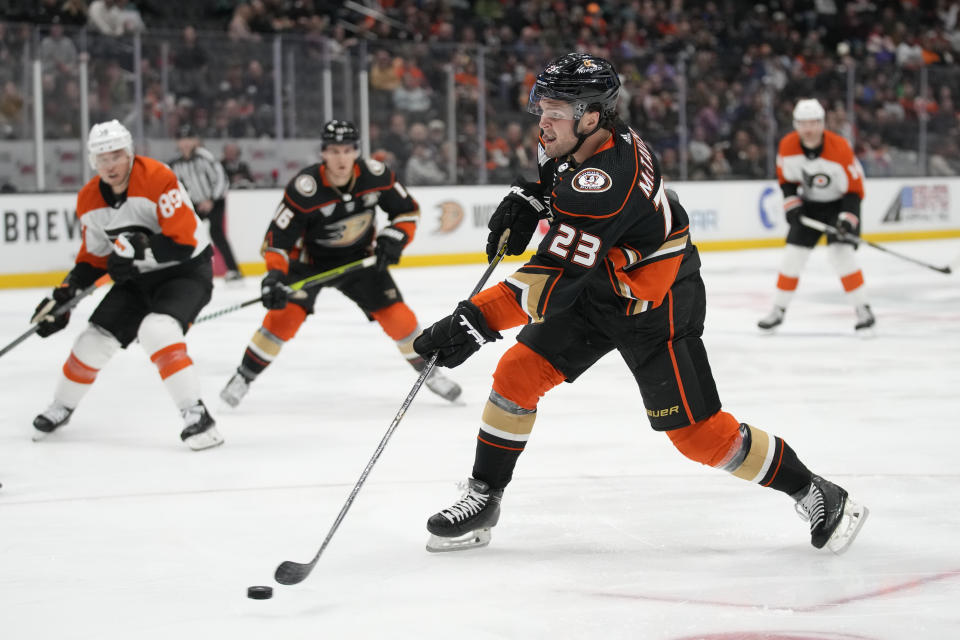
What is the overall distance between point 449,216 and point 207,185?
2.36 meters

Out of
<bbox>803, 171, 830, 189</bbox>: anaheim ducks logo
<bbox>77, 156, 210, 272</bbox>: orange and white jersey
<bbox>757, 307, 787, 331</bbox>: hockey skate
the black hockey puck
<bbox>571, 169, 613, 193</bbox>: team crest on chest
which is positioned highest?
<bbox>571, 169, 613, 193</bbox>: team crest on chest

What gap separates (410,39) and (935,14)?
7.53m

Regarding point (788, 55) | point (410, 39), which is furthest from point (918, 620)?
point (788, 55)

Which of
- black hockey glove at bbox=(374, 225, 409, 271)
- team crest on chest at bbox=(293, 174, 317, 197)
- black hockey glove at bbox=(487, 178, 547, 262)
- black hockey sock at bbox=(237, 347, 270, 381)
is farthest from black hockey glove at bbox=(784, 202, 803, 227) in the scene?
black hockey glove at bbox=(487, 178, 547, 262)

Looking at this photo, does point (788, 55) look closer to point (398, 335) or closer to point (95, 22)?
point (95, 22)

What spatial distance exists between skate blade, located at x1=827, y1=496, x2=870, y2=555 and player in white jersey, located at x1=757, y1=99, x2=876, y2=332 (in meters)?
3.66

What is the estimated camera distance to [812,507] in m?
2.64

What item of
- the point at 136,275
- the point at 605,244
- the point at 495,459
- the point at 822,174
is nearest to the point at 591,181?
the point at 605,244

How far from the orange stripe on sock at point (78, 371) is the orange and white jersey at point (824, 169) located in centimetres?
389

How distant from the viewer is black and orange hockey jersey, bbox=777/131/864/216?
6.30 meters

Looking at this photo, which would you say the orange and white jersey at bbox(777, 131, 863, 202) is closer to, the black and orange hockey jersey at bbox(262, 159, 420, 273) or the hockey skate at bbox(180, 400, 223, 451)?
the black and orange hockey jersey at bbox(262, 159, 420, 273)

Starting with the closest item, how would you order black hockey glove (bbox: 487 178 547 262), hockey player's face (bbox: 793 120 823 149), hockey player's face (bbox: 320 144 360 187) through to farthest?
black hockey glove (bbox: 487 178 547 262), hockey player's face (bbox: 320 144 360 187), hockey player's face (bbox: 793 120 823 149)

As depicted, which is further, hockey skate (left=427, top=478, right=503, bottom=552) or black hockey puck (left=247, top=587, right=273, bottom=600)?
hockey skate (left=427, top=478, right=503, bottom=552)

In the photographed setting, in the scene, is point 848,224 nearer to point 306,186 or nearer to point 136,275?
point 306,186
